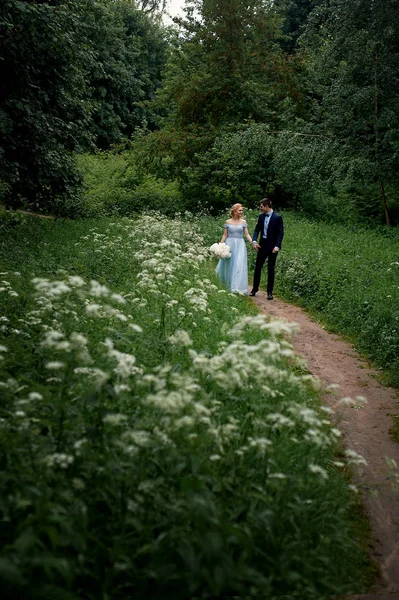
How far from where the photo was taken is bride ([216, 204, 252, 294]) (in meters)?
12.4

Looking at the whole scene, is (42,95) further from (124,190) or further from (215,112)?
(215,112)

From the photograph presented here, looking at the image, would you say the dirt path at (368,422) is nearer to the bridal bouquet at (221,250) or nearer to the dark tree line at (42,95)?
the bridal bouquet at (221,250)

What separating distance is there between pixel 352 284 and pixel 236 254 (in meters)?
2.82

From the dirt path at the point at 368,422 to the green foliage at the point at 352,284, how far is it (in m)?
0.40

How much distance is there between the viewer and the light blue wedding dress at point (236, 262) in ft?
40.6

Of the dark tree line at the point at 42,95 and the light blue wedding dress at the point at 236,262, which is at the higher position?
the dark tree line at the point at 42,95

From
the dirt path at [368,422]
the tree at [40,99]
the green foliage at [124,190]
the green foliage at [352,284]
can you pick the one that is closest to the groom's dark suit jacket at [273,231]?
the green foliage at [352,284]

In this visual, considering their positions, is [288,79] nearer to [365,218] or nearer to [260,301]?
[365,218]

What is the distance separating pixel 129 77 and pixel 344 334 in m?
39.5

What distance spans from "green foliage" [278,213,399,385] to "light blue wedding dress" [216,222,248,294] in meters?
1.42

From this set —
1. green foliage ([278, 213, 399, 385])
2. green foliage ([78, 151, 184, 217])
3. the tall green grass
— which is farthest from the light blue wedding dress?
green foliage ([78, 151, 184, 217])

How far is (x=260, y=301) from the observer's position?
40.7 feet

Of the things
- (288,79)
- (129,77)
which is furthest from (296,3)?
(288,79)

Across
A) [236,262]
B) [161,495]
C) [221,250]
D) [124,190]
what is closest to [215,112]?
[124,190]
